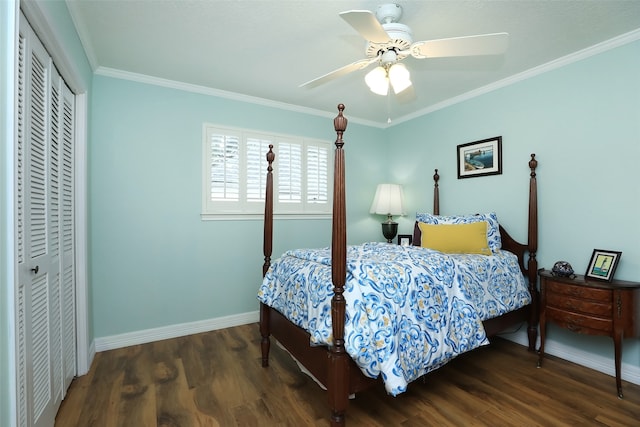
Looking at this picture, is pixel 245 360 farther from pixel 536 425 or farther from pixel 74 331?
pixel 536 425

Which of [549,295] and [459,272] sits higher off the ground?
[459,272]

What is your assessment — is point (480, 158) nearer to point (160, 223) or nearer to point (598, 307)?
point (598, 307)

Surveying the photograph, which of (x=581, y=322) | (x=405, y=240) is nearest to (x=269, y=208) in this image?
(x=405, y=240)

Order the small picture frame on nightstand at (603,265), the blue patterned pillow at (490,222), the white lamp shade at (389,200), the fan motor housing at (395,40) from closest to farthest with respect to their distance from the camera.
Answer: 1. the fan motor housing at (395,40)
2. the small picture frame on nightstand at (603,265)
3. the blue patterned pillow at (490,222)
4. the white lamp shade at (389,200)

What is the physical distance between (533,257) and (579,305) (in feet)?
2.05

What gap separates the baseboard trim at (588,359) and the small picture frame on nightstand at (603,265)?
25.7 inches

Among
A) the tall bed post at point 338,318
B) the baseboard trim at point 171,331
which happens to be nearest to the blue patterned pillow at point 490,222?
the tall bed post at point 338,318

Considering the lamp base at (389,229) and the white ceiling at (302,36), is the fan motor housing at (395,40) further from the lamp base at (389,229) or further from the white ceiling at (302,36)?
the lamp base at (389,229)

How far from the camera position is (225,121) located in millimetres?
3268

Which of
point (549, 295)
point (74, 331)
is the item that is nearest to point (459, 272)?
point (549, 295)

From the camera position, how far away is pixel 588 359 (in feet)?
7.88

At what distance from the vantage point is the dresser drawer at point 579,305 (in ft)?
6.67

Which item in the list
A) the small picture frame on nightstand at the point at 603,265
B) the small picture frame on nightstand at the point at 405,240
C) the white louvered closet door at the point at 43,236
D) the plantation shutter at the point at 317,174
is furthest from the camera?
the plantation shutter at the point at 317,174

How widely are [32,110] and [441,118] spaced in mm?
3579
